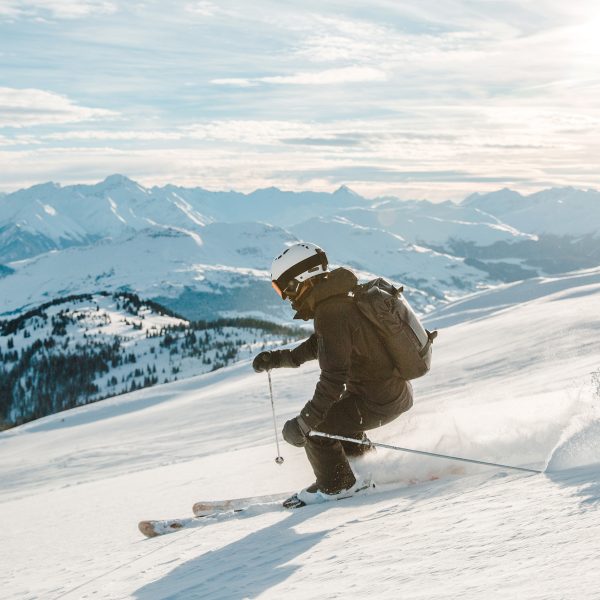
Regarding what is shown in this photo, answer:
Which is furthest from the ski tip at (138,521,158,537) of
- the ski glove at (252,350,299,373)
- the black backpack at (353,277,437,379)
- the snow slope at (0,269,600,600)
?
the black backpack at (353,277,437,379)

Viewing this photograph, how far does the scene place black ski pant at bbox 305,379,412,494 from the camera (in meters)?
6.76

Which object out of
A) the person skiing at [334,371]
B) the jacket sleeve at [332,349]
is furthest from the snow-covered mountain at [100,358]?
the jacket sleeve at [332,349]

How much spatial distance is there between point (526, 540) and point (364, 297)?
2867 millimetres

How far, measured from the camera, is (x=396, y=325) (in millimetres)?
6246

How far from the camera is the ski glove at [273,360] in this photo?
732 cm

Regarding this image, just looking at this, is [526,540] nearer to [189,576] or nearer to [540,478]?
[540,478]

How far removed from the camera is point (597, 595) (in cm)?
274

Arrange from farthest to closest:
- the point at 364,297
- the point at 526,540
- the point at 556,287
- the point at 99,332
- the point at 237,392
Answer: the point at 99,332
the point at 556,287
the point at 237,392
the point at 364,297
the point at 526,540

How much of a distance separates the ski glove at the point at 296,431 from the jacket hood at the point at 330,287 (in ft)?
3.57

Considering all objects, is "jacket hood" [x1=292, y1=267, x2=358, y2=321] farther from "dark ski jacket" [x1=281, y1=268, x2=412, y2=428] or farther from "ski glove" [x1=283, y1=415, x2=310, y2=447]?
"ski glove" [x1=283, y1=415, x2=310, y2=447]

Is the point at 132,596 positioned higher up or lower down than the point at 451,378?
higher up

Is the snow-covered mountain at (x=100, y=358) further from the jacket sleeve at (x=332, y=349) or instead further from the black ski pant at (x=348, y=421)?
the jacket sleeve at (x=332, y=349)

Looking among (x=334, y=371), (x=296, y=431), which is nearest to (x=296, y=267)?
(x=334, y=371)

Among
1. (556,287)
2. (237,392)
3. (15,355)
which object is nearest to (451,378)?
(237,392)
